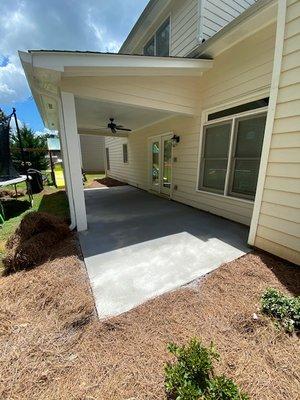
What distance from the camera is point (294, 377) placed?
136 cm

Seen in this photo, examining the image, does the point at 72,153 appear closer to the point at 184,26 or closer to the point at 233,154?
the point at 233,154

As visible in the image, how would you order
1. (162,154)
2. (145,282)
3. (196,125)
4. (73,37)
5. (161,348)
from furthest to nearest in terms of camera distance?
(73,37), (162,154), (196,125), (145,282), (161,348)

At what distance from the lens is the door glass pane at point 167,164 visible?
6.52 meters

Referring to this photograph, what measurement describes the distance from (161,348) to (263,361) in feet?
2.57

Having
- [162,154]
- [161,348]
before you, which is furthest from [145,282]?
[162,154]

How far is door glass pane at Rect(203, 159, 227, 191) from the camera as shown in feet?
15.2

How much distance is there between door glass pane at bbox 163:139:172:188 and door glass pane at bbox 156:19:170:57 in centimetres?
280

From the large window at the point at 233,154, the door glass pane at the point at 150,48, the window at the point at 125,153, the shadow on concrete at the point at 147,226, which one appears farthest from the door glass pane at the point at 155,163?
the door glass pane at the point at 150,48

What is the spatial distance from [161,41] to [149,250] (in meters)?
6.87

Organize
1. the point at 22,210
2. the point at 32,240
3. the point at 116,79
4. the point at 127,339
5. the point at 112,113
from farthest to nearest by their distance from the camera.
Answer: the point at 112,113, the point at 22,210, the point at 116,79, the point at 32,240, the point at 127,339

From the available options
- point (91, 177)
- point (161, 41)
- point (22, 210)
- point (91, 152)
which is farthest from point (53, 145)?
point (91, 152)

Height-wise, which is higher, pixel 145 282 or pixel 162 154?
pixel 162 154

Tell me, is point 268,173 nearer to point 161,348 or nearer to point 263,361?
point 263,361

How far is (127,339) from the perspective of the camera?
164cm
